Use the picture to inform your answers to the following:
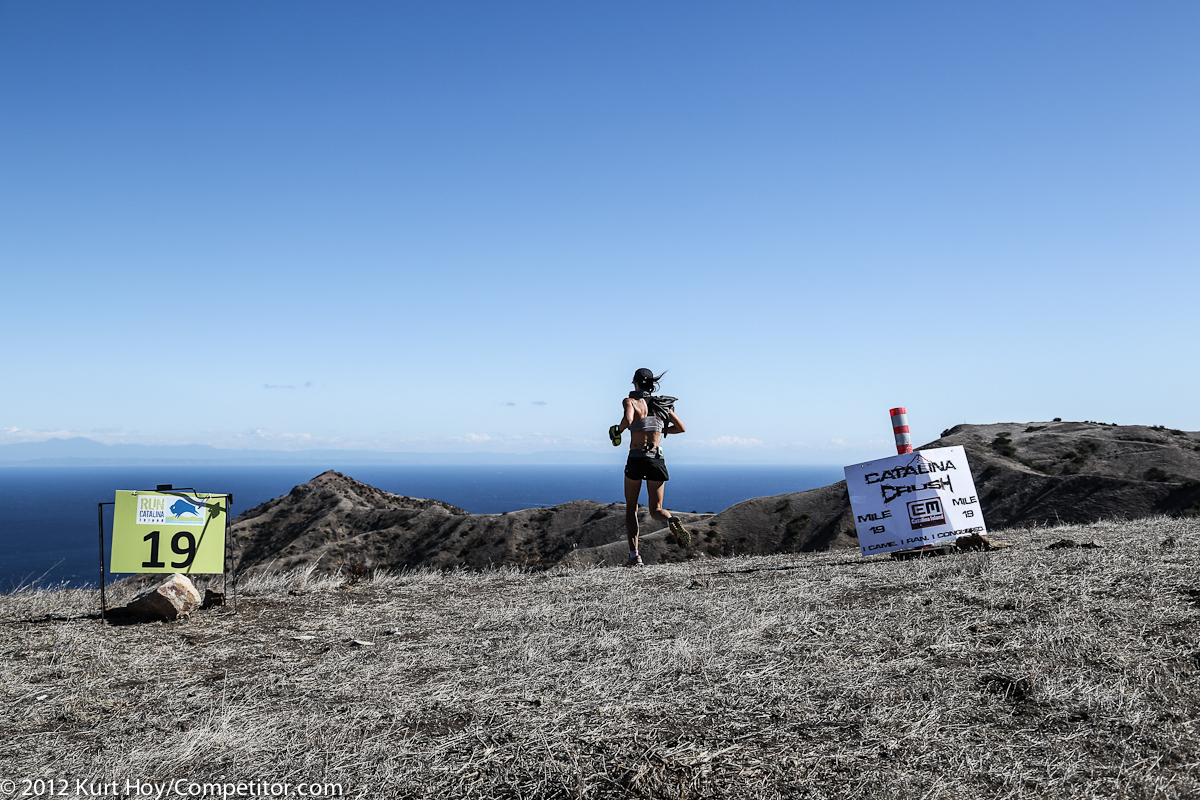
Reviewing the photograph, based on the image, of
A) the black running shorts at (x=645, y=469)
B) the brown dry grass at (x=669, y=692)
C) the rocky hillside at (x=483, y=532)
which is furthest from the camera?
the rocky hillside at (x=483, y=532)

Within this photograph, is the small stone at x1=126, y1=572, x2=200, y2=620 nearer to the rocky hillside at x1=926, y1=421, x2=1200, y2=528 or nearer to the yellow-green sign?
the yellow-green sign

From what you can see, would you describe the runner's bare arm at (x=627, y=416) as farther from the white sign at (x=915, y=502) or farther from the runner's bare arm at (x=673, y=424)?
the white sign at (x=915, y=502)

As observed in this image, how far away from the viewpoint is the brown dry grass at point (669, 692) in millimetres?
2836

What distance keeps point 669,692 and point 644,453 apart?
6306 mm

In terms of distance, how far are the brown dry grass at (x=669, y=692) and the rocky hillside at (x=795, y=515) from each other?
205 inches

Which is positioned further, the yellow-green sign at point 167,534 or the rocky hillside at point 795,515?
the rocky hillside at point 795,515

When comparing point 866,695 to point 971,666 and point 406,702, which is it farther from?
point 406,702

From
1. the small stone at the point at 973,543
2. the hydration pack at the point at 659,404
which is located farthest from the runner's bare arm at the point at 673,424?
the small stone at the point at 973,543

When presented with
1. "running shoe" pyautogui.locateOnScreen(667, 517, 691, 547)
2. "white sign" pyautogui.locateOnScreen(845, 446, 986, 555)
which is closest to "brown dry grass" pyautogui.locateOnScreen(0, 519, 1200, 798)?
"white sign" pyautogui.locateOnScreen(845, 446, 986, 555)

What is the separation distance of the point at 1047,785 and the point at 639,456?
294 inches

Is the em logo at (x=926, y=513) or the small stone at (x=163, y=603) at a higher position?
the em logo at (x=926, y=513)

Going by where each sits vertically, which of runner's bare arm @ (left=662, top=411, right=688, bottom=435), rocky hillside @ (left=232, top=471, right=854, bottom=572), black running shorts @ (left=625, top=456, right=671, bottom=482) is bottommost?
rocky hillside @ (left=232, top=471, right=854, bottom=572)

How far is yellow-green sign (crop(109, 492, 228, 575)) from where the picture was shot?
7043 millimetres

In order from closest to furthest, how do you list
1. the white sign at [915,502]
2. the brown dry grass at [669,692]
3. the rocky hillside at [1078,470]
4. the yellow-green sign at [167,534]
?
the brown dry grass at [669,692], the yellow-green sign at [167,534], the white sign at [915,502], the rocky hillside at [1078,470]
